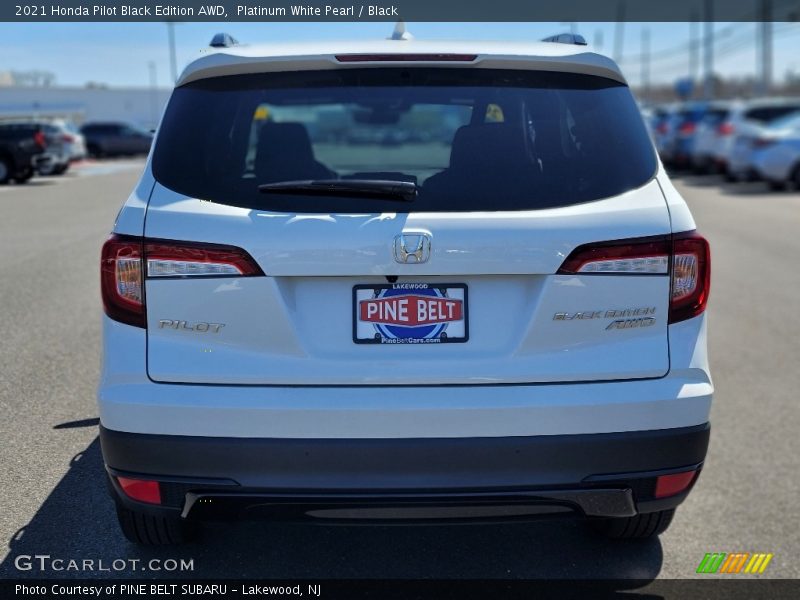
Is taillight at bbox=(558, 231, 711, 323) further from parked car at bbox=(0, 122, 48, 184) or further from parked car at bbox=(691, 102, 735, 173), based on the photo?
parked car at bbox=(0, 122, 48, 184)

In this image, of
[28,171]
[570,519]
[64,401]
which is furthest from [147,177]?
[28,171]

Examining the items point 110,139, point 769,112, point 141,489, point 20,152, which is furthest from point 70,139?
point 141,489

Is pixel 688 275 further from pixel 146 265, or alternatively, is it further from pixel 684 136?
pixel 684 136

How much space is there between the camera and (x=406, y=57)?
339 centimetres

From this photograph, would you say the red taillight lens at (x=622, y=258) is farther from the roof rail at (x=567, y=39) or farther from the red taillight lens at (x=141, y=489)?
the red taillight lens at (x=141, y=489)

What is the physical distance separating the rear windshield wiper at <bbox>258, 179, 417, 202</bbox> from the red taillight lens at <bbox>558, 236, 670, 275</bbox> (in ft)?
1.74

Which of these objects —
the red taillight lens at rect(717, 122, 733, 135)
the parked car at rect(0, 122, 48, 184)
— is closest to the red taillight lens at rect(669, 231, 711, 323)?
the red taillight lens at rect(717, 122, 733, 135)

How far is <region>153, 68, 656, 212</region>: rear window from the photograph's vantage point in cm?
323

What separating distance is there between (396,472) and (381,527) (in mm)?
1222

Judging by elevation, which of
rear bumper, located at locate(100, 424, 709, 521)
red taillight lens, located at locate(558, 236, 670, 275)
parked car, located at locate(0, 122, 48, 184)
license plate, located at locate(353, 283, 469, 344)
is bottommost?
parked car, located at locate(0, 122, 48, 184)

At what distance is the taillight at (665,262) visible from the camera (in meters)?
3.14

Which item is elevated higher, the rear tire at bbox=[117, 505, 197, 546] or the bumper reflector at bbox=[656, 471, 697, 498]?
the bumper reflector at bbox=[656, 471, 697, 498]

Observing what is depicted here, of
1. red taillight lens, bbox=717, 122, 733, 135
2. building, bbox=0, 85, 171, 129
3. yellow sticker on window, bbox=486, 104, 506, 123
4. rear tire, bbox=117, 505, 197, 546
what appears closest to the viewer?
yellow sticker on window, bbox=486, 104, 506, 123

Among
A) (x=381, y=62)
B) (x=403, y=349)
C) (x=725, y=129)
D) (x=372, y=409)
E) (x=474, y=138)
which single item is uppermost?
(x=381, y=62)
